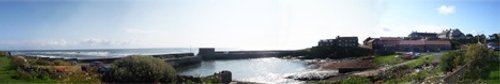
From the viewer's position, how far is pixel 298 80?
44.5 meters

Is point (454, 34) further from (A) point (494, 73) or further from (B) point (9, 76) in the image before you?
(B) point (9, 76)

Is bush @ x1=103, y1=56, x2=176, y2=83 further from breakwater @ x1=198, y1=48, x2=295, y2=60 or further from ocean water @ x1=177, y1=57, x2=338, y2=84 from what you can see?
breakwater @ x1=198, y1=48, x2=295, y2=60

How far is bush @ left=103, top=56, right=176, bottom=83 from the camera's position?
21875mm

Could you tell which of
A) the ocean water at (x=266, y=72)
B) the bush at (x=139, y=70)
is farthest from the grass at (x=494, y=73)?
the ocean water at (x=266, y=72)

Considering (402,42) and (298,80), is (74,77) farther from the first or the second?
(402,42)

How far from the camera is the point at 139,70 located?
22.0 metres

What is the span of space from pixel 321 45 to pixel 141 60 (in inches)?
3454

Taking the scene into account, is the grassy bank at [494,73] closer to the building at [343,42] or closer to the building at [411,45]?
the building at [411,45]

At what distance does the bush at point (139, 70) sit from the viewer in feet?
71.8

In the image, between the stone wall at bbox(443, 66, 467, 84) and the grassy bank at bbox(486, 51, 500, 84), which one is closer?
the grassy bank at bbox(486, 51, 500, 84)

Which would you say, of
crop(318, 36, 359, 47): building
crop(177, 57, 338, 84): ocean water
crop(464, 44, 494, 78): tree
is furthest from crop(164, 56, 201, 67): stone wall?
crop(464, 44, 494, 78): tree

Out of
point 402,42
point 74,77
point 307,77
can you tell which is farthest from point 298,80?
point 402,42

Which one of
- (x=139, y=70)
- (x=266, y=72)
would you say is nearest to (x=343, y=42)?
(x=266, y=72)

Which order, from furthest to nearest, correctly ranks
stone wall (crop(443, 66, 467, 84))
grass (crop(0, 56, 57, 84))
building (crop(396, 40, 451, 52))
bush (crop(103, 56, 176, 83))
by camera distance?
building (crop(396, 40, 451, 52)) < stone wall (crop(443, 66, 467, 84)) < bush (crop(103, 56, 176, 83)) < grass (crop(0, 56, 57, 84))
